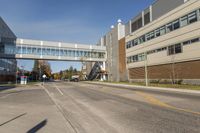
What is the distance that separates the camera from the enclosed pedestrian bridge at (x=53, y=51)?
2512 inches

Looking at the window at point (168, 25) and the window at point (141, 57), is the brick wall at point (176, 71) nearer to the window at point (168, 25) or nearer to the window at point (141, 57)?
the window at point (141, 57)

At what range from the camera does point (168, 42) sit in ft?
129

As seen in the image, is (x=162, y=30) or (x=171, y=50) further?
(x=162, y=30)

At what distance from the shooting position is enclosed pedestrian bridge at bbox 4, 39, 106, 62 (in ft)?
209

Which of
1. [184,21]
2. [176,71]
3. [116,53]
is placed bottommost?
[176,71]

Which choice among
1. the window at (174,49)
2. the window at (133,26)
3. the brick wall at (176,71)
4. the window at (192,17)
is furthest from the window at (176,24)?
the window at (133,26)

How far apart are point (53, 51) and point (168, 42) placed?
41.7m

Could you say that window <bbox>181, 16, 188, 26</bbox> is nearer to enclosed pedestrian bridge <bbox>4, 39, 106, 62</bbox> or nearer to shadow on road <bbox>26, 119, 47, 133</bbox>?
shadow on road <bbox>26, 119, 47, 133</bbox>

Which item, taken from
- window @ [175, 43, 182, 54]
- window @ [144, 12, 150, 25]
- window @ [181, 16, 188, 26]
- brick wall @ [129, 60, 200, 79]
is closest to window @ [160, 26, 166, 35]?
window @ [175, 43, 182, 54]

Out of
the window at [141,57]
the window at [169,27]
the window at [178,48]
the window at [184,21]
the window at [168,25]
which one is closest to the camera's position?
the window at [168,25]

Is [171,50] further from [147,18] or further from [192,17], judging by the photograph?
[147,18]

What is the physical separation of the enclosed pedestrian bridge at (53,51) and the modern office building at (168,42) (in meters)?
23.9

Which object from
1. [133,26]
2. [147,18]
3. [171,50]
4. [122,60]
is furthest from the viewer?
[122,60]

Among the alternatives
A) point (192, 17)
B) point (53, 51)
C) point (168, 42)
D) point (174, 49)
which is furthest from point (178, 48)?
point (53, 51)
